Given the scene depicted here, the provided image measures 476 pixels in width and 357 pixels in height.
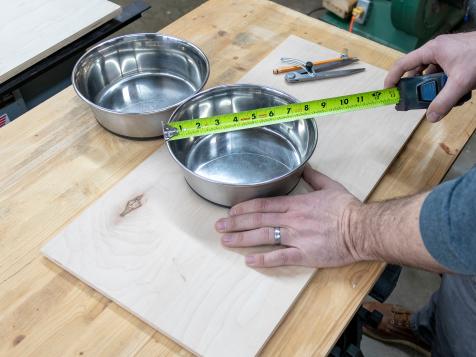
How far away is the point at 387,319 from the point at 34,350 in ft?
3.98

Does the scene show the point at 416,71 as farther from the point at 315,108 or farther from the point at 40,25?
the point at 40,25

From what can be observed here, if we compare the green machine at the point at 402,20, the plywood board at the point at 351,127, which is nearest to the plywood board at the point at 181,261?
the plywood board at the point at 351,127

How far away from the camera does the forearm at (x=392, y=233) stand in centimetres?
75

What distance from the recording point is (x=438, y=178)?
41.1 inches

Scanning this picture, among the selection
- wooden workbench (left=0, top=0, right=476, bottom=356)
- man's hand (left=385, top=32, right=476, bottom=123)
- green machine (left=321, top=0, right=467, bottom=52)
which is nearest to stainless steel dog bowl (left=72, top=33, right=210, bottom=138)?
wooden workbench (left=0, top=0, right=476, bottom=356)

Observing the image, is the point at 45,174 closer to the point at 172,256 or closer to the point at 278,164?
the point at 172,256

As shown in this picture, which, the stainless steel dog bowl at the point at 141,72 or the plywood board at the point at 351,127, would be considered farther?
the stainless steel dog bowl at the point at 141,72

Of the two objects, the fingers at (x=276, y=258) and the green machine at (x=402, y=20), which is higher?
the fingers at (x=276, y=258)

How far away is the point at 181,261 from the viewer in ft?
2.87

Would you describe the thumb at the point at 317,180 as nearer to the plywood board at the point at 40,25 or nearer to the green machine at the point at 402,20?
the plywood board at the point at 40,25

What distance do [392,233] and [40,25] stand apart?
3.85 ft

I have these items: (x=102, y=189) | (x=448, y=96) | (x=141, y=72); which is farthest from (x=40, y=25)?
(x=448, y=96)

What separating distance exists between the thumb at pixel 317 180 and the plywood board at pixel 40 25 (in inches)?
32.8

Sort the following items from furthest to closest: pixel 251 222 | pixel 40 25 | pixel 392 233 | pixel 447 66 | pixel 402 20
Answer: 1. pixel 402 20
2. pixel 40 25
3. pixel 447 66
4. pixel 251 222
5. pixel 392 233
